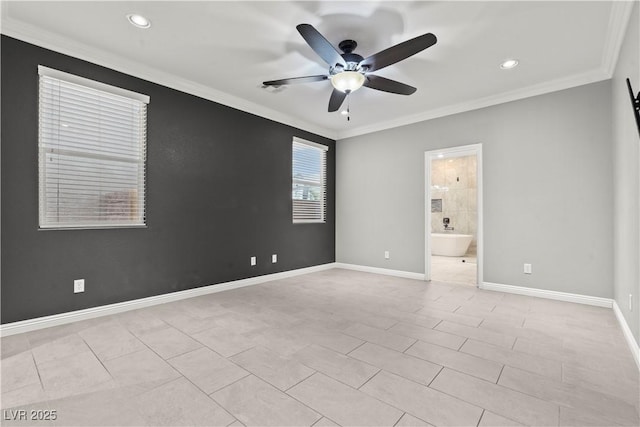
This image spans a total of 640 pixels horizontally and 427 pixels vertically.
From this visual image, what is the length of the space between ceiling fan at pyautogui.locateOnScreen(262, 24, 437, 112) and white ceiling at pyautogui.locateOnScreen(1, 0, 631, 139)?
0.29m

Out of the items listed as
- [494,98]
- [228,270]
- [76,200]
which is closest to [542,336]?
[494,98]

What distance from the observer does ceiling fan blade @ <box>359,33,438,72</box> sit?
2284 mm

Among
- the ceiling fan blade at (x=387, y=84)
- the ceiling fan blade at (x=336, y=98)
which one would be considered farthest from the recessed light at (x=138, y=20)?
the ceiling fan blade at (x=387, y=84)

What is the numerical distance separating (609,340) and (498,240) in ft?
6.10

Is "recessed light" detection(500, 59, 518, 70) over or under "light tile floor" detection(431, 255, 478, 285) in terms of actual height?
over

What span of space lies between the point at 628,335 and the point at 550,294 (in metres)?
1.37

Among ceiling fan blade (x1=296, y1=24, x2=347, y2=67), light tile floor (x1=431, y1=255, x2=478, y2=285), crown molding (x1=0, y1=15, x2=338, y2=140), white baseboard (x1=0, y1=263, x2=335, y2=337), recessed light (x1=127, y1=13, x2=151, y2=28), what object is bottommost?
light tile floor (x1=431, y1=255, x2=478, y2=285)

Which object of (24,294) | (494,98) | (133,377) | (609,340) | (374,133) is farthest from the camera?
(374,133)

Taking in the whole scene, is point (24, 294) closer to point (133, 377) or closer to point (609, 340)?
point (133, 377)

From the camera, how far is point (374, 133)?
5.66 metres

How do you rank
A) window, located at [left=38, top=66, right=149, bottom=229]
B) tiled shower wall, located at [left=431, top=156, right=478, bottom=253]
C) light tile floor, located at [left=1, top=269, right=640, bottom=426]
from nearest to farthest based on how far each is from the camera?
1. light tile floor, located at [left=1, top=269, right=640, bottom=426]
2. window, located at [left=38, top=66, right=149, bottom=229]
3. tiled shower wall, located at [left=431, top=156, right=478, bottom=253]

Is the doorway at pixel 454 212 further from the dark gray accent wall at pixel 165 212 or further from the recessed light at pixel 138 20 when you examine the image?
the recessed light at pixel 138 20

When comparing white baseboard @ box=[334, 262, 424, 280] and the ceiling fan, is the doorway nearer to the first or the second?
white baseboard @ box=[334, 262, 424, 280]

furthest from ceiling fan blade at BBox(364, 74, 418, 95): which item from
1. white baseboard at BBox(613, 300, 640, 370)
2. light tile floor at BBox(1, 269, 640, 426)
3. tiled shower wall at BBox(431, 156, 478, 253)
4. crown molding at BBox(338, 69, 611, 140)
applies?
tiled shower wall at BBox(431, 156, 478, 253)
